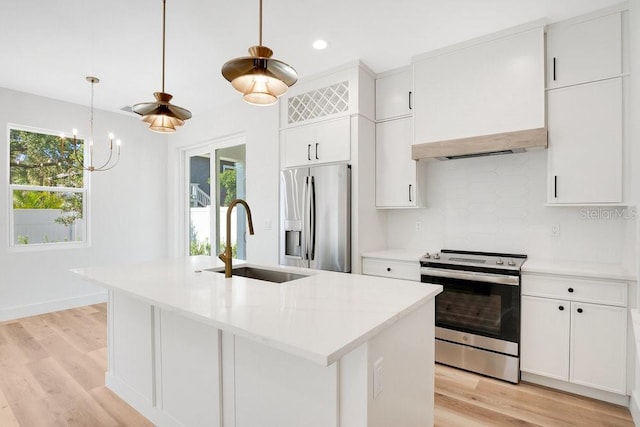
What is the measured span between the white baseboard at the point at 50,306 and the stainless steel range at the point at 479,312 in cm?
443

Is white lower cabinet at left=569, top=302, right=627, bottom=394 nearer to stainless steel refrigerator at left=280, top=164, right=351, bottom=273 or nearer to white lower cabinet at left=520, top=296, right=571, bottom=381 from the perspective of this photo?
white lower cabinet at left=520, top=296, right=571, bottom=381

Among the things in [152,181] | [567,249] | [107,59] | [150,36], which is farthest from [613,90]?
[152,181]

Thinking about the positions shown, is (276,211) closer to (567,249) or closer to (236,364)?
(236,364)

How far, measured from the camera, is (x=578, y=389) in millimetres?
2426

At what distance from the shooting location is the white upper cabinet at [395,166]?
332 centimetres

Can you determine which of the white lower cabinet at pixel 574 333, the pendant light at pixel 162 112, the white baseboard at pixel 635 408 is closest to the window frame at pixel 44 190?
Answer: the pendant light at pixel 162 112

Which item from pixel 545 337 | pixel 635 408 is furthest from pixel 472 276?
pixel 635 408

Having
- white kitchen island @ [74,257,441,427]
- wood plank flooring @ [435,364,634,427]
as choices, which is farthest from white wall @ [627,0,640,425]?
white kitchen island @ [74,257,441,427]

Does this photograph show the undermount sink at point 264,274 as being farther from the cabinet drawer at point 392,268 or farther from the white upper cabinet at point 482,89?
the white upper cabinet at point 482,89

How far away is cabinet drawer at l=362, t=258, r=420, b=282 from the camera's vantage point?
3057mm

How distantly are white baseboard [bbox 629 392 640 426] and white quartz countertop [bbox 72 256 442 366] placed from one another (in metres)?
1.44

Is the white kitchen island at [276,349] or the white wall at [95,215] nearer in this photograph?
the white kitchen island at [276,349]

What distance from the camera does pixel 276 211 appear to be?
397cm

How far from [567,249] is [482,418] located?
1558 millimetres
